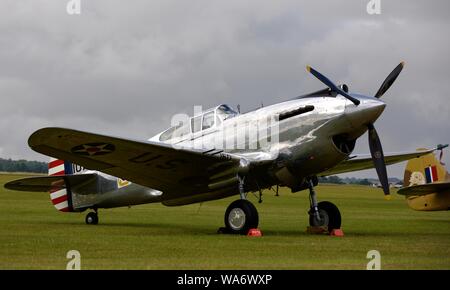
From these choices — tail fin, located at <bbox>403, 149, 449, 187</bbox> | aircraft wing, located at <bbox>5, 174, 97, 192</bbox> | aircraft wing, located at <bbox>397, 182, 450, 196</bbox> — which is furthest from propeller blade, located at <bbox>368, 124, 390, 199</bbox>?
tail fin, located at <bbox>403, 149, 449, 187</bbox>

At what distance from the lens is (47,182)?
56.5 feet

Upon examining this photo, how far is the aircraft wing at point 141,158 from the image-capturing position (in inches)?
463

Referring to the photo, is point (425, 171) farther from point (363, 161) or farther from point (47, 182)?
point (47, 182)

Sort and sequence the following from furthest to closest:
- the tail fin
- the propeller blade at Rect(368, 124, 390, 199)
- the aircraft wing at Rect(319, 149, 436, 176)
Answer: the tail fin → the aircraft wing at Rect(319, 149, 436, 176) → the propeller blade at Rect(368, 124, 390, 199)

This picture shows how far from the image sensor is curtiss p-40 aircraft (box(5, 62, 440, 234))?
12.4 meters

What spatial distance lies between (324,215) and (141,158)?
156 inches

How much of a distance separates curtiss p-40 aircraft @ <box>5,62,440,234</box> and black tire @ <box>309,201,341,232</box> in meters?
0.02

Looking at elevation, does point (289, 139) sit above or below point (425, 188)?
above

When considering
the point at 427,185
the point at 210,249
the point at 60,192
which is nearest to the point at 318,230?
the point at 210,249

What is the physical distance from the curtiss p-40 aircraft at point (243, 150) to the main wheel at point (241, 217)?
2 cm

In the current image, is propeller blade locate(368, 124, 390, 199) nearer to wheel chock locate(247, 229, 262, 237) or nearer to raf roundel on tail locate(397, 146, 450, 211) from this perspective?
wheel chock locate(247, 229, 262, 237)

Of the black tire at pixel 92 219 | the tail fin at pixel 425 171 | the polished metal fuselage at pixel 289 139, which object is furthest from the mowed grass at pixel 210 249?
the tail fin at pixel 425 171
